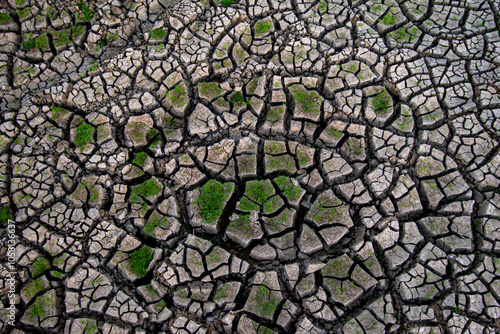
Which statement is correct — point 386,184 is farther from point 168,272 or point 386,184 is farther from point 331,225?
point 168,272

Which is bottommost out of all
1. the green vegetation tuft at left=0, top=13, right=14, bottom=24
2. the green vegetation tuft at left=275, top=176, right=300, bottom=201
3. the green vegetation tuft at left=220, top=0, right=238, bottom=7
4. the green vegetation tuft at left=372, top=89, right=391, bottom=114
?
the green vegetation tuft at left=0, top=13, right=14, bottom=24

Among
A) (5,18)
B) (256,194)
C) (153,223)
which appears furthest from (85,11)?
(256,194)

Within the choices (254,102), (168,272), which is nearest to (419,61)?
(254,102)

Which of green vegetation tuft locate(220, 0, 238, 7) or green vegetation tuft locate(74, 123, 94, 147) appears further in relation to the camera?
green vegetation tuft locate(220, 0, 238, 7)

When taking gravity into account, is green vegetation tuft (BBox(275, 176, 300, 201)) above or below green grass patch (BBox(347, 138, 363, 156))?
below

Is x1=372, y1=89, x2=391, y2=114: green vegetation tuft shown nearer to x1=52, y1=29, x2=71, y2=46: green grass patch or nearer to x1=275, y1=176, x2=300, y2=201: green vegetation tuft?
x1=275, y1=176, x2=300, y2=201: green vegetation tuft

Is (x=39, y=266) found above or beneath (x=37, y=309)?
above

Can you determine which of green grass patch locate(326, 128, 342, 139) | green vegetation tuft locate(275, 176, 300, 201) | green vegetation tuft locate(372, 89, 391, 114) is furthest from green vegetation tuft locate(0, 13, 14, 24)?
green vegetation tuft locate(372, 89, 391, 114)

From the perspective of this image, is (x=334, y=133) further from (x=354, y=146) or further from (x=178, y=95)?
(x=178, y=95)
